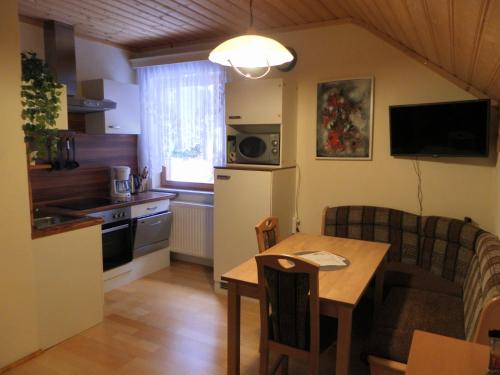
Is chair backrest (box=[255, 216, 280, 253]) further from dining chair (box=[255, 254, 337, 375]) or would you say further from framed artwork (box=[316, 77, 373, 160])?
framed artwork (box=[316, 77, 373, 160])

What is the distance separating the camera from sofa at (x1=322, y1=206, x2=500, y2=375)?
1.87 m

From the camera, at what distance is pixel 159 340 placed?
283 cm

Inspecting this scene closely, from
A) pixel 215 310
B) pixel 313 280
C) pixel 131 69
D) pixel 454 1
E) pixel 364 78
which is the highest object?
pixel 131 69

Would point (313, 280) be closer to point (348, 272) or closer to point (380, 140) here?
point (348, 272)

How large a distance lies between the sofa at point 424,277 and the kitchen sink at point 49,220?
215cm

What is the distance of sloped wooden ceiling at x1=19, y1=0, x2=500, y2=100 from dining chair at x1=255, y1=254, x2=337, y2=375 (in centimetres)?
114

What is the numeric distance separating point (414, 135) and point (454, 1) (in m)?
2.02

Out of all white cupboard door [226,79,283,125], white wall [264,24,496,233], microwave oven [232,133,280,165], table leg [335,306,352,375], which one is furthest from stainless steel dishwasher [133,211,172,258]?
table leg [335,306,352,375]

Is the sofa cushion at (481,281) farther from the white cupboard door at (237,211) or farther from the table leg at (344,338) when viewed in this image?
the white cupboard door at (237,211)

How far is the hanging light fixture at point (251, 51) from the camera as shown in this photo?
1851 millimetres

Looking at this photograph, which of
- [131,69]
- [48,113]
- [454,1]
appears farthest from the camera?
[131,69]

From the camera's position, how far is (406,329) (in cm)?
210

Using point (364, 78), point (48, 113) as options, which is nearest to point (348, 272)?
point (364, 78)

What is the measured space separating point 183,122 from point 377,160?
86.3 inches
